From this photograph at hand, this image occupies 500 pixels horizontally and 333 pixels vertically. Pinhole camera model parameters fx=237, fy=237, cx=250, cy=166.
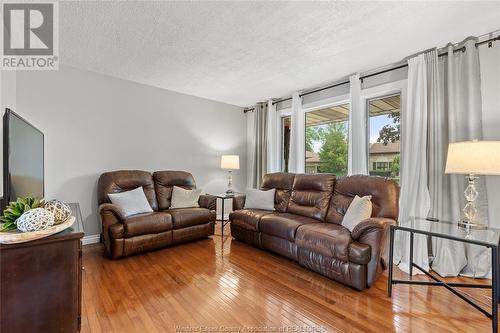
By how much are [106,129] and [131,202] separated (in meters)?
1.22

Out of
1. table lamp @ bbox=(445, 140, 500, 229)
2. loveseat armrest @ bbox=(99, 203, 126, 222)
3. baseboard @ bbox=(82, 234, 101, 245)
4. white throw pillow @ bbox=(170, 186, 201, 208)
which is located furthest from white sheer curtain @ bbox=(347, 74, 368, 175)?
baseboard @ bbox=(82, 234, 101, 245)

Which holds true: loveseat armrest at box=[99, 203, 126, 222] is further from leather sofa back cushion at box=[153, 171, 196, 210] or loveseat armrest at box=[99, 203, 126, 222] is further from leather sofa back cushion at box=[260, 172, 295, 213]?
leather sofa back cushion at box=[260, 172, 295, 213]

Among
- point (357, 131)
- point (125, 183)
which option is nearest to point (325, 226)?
point (357, 131)

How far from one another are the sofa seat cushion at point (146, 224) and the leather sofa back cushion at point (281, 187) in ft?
5.12

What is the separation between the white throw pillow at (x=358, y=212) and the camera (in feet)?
7.93

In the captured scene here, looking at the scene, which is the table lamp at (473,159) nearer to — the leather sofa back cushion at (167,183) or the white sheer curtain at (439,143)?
the white sheer curtain at (439,143)

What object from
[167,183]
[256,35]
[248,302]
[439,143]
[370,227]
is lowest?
[248,302]

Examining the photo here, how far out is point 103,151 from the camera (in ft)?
11.4

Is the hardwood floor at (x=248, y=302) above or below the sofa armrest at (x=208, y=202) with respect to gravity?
below

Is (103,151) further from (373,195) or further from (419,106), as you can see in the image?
(419,106)

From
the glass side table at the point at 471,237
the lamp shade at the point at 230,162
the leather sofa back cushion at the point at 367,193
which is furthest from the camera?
the lamp shade at the point at 230,162

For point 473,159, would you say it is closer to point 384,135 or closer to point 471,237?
point 471,237

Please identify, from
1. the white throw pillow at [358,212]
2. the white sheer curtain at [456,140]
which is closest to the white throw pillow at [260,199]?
the white throw pillow at [358,212]

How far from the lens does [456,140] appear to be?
97.7 inches
